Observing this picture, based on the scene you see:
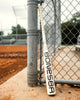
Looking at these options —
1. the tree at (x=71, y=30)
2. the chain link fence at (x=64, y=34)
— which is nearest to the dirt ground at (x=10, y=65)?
the chain link fence at (x=64, y=34)

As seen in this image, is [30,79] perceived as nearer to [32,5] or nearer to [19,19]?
[32,5]

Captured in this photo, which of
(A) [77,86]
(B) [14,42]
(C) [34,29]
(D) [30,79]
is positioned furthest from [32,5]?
(B) [14,42]

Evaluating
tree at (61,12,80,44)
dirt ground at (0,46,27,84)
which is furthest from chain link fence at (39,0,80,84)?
dirt ground at (0,46,27,84)

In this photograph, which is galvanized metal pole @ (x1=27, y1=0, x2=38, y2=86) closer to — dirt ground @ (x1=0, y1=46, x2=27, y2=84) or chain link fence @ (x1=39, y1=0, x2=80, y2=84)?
chain link fence @ (x1=39, y1=0, x2=80, y2=84)

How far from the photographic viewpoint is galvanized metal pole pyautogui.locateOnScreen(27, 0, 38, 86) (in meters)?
1.70

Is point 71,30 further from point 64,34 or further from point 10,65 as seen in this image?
point 10,65

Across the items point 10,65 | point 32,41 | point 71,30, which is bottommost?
point 10,65

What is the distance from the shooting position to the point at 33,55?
1741 millimetres

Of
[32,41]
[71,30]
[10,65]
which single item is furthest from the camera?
[10,65]

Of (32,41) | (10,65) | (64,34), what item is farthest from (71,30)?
(10,65)

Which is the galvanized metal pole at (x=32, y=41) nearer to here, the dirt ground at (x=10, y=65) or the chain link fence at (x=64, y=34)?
the chain link fence at (x=64, y=34)

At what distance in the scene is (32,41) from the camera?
5.65ft

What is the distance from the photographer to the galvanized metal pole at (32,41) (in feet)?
5.58

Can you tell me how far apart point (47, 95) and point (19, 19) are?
568 inches
